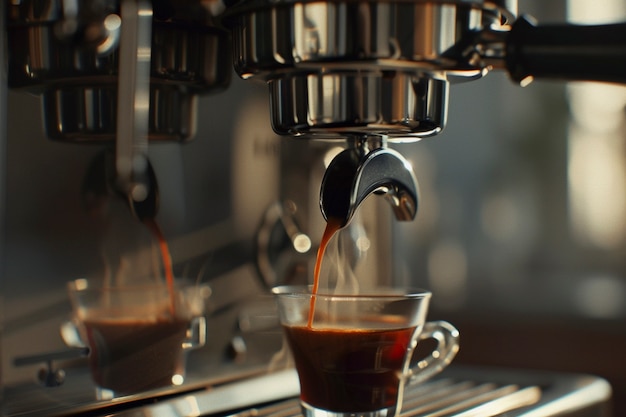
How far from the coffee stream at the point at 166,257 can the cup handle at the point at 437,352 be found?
0.17m

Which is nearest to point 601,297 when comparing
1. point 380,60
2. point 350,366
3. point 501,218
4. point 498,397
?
point 501,218

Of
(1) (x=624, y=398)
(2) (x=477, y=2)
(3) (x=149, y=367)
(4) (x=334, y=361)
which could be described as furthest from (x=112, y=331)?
(1) (x=624, y=398)

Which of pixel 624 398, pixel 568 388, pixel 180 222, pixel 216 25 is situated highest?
pixel 216 25

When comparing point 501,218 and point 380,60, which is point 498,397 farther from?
point 501,218

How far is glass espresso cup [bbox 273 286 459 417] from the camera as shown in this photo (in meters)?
0.54

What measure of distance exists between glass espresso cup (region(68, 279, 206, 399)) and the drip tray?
0.07ft

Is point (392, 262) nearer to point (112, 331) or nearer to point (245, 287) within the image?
point (245, 287)

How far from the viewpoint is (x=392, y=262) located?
786 mm

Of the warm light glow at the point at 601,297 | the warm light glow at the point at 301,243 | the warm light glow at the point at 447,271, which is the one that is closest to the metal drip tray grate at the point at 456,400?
the warm light glow at the point at 301,243

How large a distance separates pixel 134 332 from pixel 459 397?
231mm

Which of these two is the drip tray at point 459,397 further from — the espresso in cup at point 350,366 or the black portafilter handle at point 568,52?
the black portafilter handle at point 568,52

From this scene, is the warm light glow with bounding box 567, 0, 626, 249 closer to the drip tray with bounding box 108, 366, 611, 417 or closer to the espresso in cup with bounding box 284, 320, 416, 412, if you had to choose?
the drip tray with bounding box 108, 366, 611, 417

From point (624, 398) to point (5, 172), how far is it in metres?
1.18

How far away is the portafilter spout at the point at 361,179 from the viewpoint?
478 millimetres
